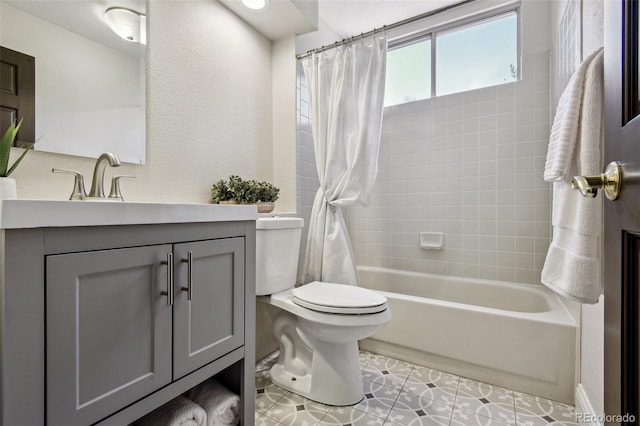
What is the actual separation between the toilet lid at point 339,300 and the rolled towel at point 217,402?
48cm

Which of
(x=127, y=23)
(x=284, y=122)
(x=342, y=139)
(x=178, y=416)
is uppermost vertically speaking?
(x=127, y=23)

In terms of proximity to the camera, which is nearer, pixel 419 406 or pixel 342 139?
pixel 419 406

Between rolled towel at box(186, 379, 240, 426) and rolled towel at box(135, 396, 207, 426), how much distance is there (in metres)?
0.04

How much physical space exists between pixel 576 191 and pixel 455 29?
1.96m

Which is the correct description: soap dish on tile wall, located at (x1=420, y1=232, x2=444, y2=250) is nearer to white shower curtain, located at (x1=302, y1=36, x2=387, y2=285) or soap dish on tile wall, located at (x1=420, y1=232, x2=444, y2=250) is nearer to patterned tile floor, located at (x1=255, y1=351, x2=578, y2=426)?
white shower curtain, located at (x1=302, y1=36, x2=387, y2=285)

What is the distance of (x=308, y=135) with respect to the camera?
2.21 metres

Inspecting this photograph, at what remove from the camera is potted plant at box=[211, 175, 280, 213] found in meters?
1.70

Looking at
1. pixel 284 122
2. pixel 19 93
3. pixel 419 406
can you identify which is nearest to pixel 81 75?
pixel 19 93

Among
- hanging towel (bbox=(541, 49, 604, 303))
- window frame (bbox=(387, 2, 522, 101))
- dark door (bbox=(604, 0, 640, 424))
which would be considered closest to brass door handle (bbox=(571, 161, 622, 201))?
dark door (bbox=(604, 0, 640, 424))

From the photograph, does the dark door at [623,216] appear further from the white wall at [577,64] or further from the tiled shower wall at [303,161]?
the tiled shower wall at [303,161]

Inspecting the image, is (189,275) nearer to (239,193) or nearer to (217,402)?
(217,402)

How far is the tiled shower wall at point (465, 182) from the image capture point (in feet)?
6.82

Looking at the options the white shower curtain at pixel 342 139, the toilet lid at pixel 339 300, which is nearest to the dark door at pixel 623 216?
the toilet lid at pixel 339 300

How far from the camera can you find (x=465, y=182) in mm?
2307
